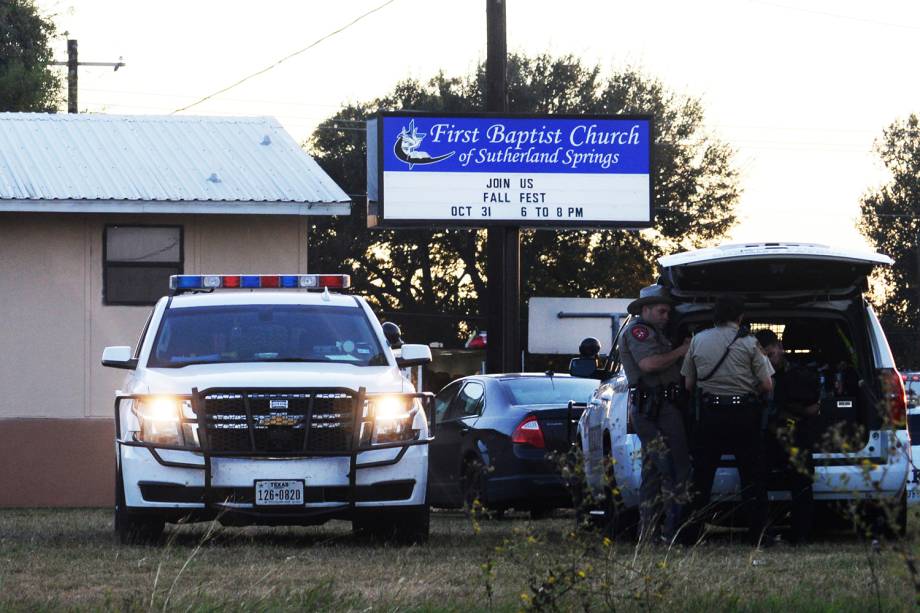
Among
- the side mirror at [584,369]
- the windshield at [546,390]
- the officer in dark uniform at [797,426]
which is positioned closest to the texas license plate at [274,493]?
the side mirror at [584,369]

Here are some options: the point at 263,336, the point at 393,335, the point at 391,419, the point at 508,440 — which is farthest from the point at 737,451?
the point at 508,440

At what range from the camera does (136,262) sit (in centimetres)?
2061

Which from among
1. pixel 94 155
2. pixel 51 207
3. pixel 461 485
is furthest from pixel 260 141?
pixel 461 485

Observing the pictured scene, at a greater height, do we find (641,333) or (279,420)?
(641,333)

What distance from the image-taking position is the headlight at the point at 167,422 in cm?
1112

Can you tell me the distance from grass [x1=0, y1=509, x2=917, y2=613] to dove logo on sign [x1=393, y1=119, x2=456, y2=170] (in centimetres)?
1169

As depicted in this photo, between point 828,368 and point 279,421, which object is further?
point 828,368

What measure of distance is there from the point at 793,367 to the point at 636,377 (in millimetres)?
1138

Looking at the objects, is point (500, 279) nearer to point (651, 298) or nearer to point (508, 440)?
point (508, 440)

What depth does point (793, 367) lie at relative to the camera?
1167 centimetres

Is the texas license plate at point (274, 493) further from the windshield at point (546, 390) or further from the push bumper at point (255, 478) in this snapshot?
the windshield at point (546, 390)

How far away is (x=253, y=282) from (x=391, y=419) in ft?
7.47

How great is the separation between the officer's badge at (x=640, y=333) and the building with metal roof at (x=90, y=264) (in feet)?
30.6

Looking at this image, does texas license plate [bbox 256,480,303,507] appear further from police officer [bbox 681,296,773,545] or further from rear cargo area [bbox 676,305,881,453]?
rear cargo area [bbox 676,305,881,453]
